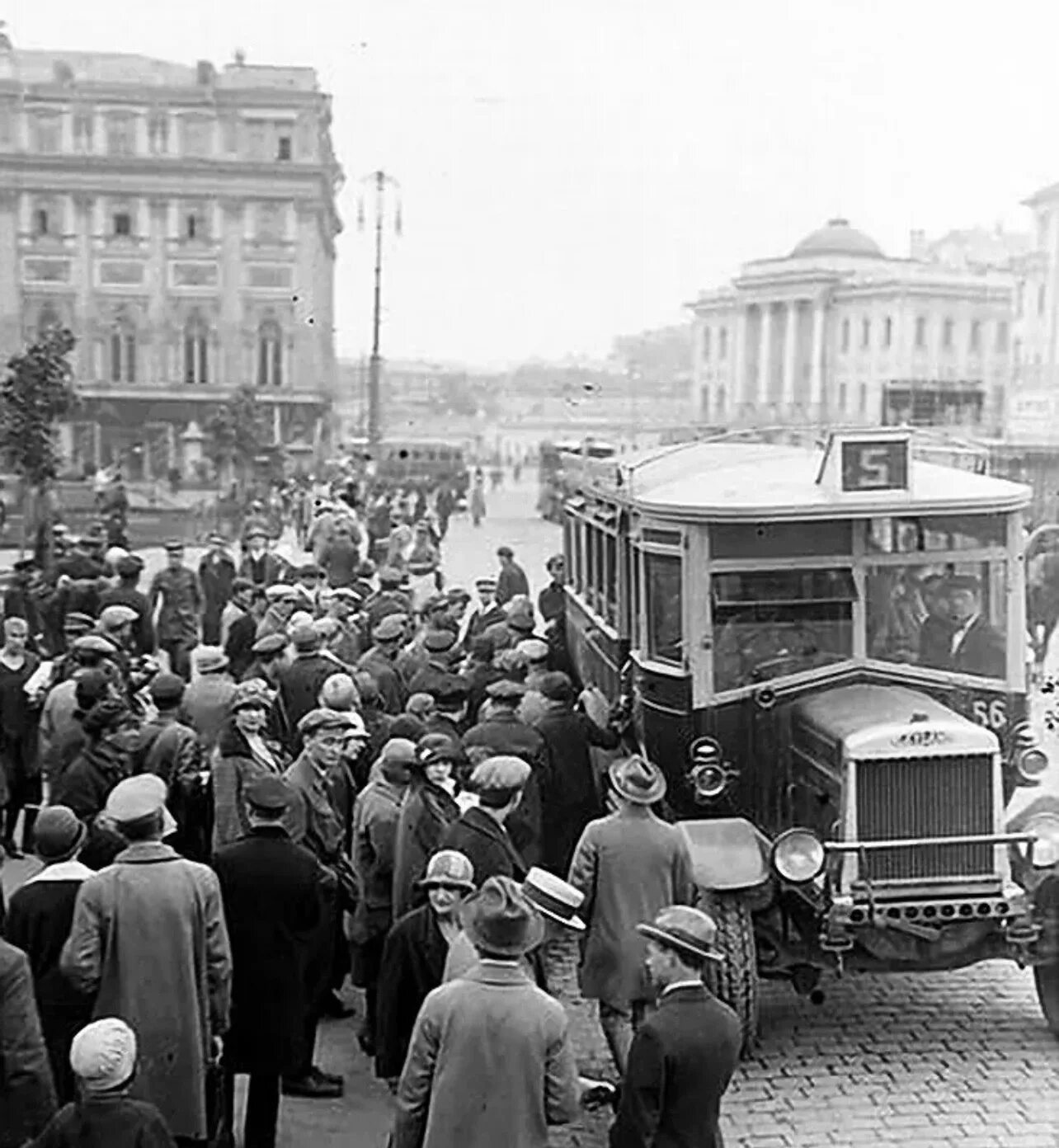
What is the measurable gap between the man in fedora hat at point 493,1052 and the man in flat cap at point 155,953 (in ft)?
3.54

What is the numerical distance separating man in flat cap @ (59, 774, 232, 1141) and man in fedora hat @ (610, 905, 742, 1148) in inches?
58.2

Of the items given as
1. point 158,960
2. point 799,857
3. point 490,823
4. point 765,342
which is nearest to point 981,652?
point 799,857

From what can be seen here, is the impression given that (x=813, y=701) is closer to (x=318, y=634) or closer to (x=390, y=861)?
(x=390, y=861)

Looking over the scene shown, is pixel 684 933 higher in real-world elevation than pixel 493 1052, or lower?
higher

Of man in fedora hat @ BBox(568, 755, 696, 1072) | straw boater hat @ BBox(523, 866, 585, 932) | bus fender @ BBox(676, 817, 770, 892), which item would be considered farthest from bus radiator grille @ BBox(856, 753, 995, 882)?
straw boater hat @ BBox(523, 866, 585, 932)

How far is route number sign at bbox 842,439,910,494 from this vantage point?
7.98 metres

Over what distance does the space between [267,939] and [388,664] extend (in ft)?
16.7

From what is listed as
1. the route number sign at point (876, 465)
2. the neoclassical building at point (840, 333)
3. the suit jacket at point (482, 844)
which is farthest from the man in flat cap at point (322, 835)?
the neoclassical building at point (840, 333)

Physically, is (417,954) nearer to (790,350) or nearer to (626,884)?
(626,884)

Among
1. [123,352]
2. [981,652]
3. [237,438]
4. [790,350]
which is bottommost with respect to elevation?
[237,438]

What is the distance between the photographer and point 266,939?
19.3 ft

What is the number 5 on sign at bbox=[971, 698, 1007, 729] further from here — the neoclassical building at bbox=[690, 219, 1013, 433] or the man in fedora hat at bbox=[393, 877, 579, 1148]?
the neoclassical building at bbox=[690, 219, 1013, 433]

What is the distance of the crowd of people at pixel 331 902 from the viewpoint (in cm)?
460

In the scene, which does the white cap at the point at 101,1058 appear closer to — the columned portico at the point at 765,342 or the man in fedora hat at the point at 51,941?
the man in fedora hat at the point at 51,941
